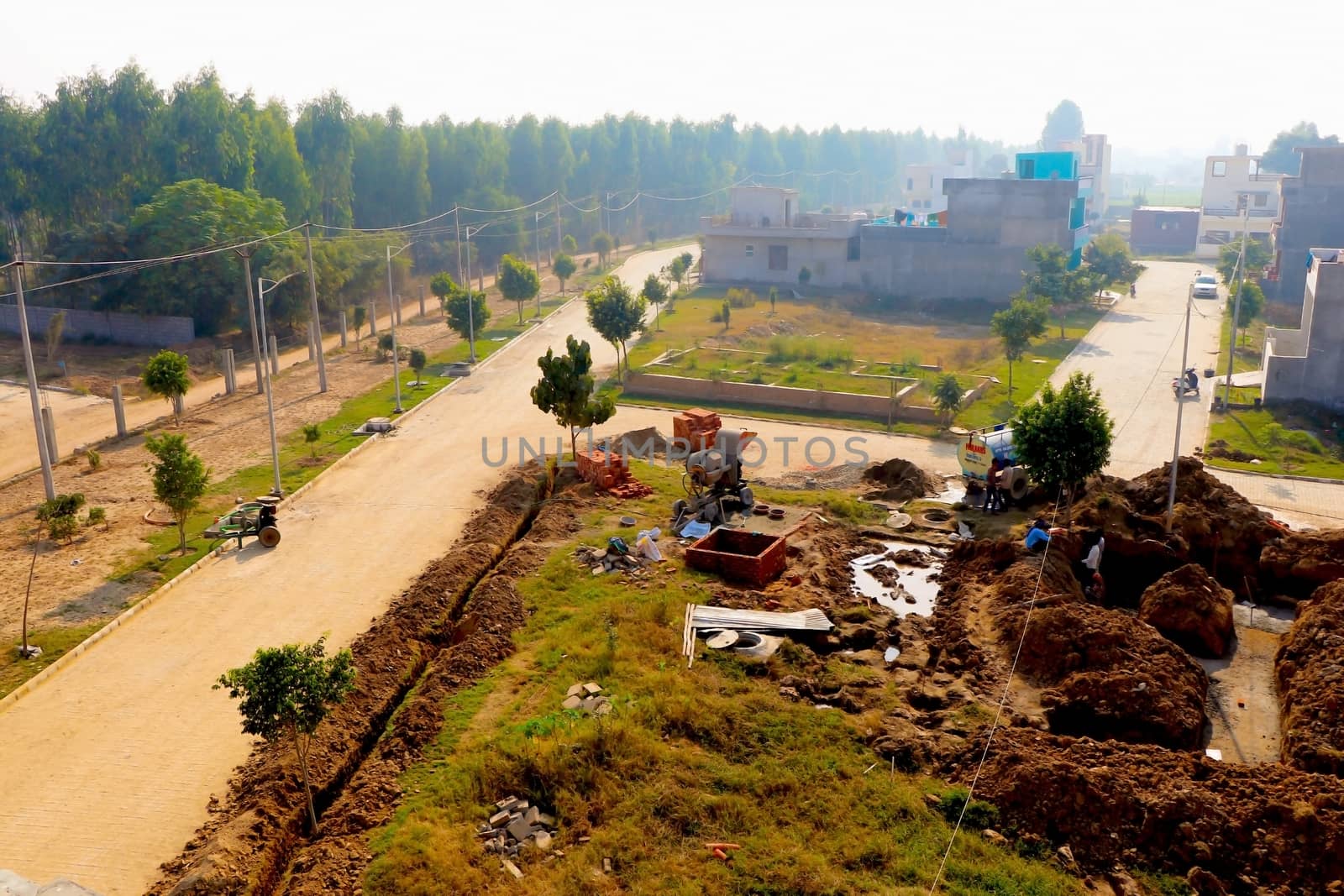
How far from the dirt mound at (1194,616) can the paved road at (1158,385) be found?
28.4 ft

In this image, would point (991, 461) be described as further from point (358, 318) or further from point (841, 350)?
point (358, 318)

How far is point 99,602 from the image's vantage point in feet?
67.1

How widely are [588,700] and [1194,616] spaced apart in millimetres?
10761

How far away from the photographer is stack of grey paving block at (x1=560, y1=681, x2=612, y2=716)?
49.6 feet

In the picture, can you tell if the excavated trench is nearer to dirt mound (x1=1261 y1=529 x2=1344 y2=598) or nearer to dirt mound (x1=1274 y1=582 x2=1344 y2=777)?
dirt mound (x1=1274 y1=582 x2=1344 y2=777)

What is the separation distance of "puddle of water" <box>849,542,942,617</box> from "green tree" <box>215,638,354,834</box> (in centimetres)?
1103

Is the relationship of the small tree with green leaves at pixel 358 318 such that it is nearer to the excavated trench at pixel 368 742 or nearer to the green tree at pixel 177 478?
the green tree at pixel 177 478

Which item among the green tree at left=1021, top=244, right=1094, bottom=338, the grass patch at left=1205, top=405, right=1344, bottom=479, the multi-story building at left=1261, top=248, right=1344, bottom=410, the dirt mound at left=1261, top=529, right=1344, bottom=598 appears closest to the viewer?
the dirt mound at left=1261, top=529, right=1344, bottom=598

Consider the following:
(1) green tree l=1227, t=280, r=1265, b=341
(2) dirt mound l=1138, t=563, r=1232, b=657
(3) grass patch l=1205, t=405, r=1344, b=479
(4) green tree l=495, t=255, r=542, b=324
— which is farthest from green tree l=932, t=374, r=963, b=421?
(4) green tree l=495, t=255, r=542, b=324

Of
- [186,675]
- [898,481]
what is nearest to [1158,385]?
[898,481]

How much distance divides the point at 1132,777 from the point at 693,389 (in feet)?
86.7

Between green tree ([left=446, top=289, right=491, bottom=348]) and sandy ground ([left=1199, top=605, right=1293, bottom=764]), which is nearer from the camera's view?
sandy ground ([left=1199, top=605, right=1293, bottom=764])

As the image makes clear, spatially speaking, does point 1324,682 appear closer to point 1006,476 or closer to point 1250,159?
point 1006,476

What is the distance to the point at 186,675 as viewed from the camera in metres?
17.5
